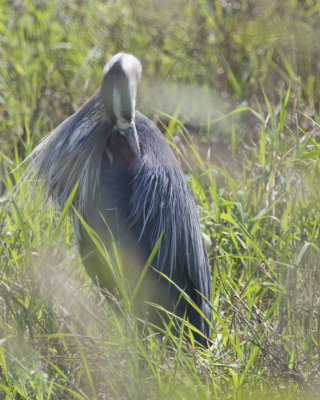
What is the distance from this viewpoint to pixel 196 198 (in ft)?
→ 10.8

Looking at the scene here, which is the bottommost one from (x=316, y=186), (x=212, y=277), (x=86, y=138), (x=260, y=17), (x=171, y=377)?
(x=212, y=277)

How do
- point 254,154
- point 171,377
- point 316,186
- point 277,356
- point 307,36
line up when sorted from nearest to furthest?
point 171,377
point 277,356
point 316,186
point 254,154
point 307,36

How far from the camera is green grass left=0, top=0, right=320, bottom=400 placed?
2105 mm

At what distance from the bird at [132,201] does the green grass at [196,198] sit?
0.12 meters

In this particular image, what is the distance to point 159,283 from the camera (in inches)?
106

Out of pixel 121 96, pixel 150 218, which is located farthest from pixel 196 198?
pixel 121 96

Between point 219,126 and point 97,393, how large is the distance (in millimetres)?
2052

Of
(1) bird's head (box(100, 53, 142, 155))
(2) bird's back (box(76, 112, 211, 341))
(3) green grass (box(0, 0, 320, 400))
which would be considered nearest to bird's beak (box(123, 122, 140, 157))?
(1) bird's head (box(100, 53, 142, 155))

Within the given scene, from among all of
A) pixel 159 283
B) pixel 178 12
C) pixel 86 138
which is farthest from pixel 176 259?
pixel 178 12

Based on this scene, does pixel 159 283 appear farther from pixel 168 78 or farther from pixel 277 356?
pixel 168 78

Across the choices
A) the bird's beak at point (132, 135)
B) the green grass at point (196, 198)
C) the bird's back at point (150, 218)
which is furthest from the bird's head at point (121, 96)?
the green grass at point (196, 198)

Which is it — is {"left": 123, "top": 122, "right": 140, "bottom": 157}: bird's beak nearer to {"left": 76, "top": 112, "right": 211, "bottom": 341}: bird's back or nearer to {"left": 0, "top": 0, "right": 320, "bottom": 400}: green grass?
{"left": 76, "top": 112, "right": 211, "bottom": 341}: bird's back

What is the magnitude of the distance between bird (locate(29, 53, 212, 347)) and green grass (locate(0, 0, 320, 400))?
0.41 feet

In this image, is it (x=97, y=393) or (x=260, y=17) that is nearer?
(x=97, y=393)
